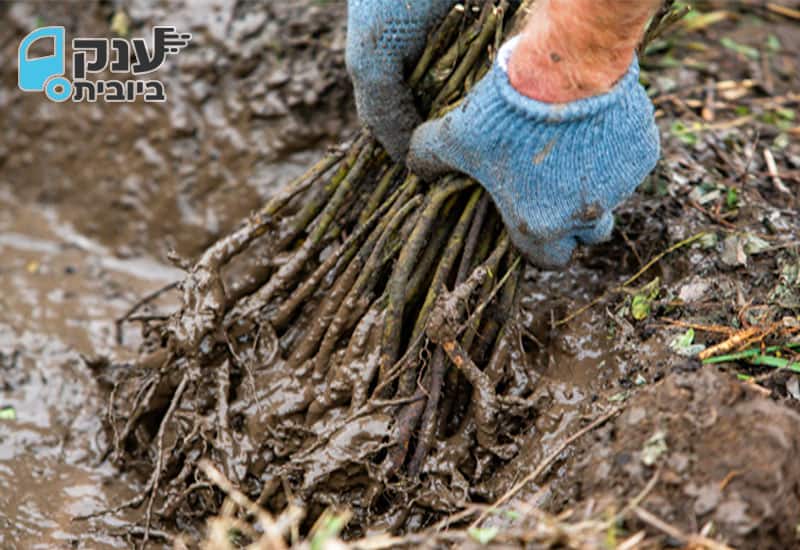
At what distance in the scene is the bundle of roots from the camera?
2.38 metres

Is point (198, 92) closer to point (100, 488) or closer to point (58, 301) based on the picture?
point (58, 301)

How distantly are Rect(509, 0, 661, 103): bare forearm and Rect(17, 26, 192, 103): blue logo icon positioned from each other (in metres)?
2.50

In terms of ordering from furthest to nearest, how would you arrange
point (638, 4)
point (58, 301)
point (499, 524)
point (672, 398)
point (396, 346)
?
point (58, 301) < point (396, 346) < point (499, 524) < point (672, 398) < point (638, 4)

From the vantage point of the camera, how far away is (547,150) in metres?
2.08

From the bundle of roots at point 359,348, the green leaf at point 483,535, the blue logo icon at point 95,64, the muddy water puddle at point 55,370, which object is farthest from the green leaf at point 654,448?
the blue logo icon at point 95,64

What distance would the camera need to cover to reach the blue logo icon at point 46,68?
→ 167 inches

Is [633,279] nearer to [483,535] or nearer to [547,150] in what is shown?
[547,150]

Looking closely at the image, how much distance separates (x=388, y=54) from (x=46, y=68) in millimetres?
2706

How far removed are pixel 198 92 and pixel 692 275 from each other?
8.30 feet

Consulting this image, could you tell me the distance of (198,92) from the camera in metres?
3.99

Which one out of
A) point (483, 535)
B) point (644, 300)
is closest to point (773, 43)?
point (644, 300)

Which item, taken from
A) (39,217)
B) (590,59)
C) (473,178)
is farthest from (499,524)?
(39,217)

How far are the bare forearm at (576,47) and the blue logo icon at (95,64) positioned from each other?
2501 millimetres

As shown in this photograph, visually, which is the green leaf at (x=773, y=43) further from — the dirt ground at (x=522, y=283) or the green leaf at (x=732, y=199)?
the green leaf at (x=732, y=199)
